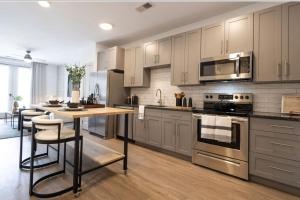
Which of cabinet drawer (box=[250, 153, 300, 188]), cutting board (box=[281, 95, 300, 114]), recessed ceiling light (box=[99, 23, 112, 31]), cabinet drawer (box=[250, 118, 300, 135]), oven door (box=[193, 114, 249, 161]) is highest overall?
recessed ceiling light (box=[99, 23, 112, 31])

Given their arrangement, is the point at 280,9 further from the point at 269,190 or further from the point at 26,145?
the point at 26,145

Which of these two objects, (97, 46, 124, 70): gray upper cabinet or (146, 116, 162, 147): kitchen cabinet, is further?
(97, 46, 124, 70): gray upper cabinet

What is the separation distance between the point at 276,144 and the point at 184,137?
135 centimetres

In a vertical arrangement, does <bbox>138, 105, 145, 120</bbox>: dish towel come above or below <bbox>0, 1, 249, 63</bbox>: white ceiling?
below

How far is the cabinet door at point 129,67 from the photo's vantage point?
444 centimetres

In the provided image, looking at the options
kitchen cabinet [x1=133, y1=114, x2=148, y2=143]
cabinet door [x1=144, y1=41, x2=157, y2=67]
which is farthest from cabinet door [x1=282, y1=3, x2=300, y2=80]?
kitchen cabinet [x1=133, y1=114, x2=148, y2=143]

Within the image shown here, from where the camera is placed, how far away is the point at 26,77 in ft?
25.6

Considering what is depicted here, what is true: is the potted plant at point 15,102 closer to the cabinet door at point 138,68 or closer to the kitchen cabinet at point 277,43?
the cabinet door at point 138,68

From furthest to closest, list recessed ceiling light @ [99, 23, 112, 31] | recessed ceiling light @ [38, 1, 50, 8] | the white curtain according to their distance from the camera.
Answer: the white curtain → recessed ceiling light @ [99, 23, 112, 31] → recessed ceiling light @ [38, 1, 50, 8]

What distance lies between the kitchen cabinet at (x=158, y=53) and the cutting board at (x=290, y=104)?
209cm

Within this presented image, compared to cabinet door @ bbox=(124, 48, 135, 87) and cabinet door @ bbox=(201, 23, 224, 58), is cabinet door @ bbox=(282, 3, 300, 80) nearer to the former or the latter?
cabinet door @ bbox=(201, 23, 224, 58)

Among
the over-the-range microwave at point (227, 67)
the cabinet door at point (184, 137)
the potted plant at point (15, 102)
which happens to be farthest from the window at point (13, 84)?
the over-the-range microwave at point (227, 67)

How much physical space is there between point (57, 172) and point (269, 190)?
9.15 ft

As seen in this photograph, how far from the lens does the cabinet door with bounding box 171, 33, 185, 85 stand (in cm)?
341
